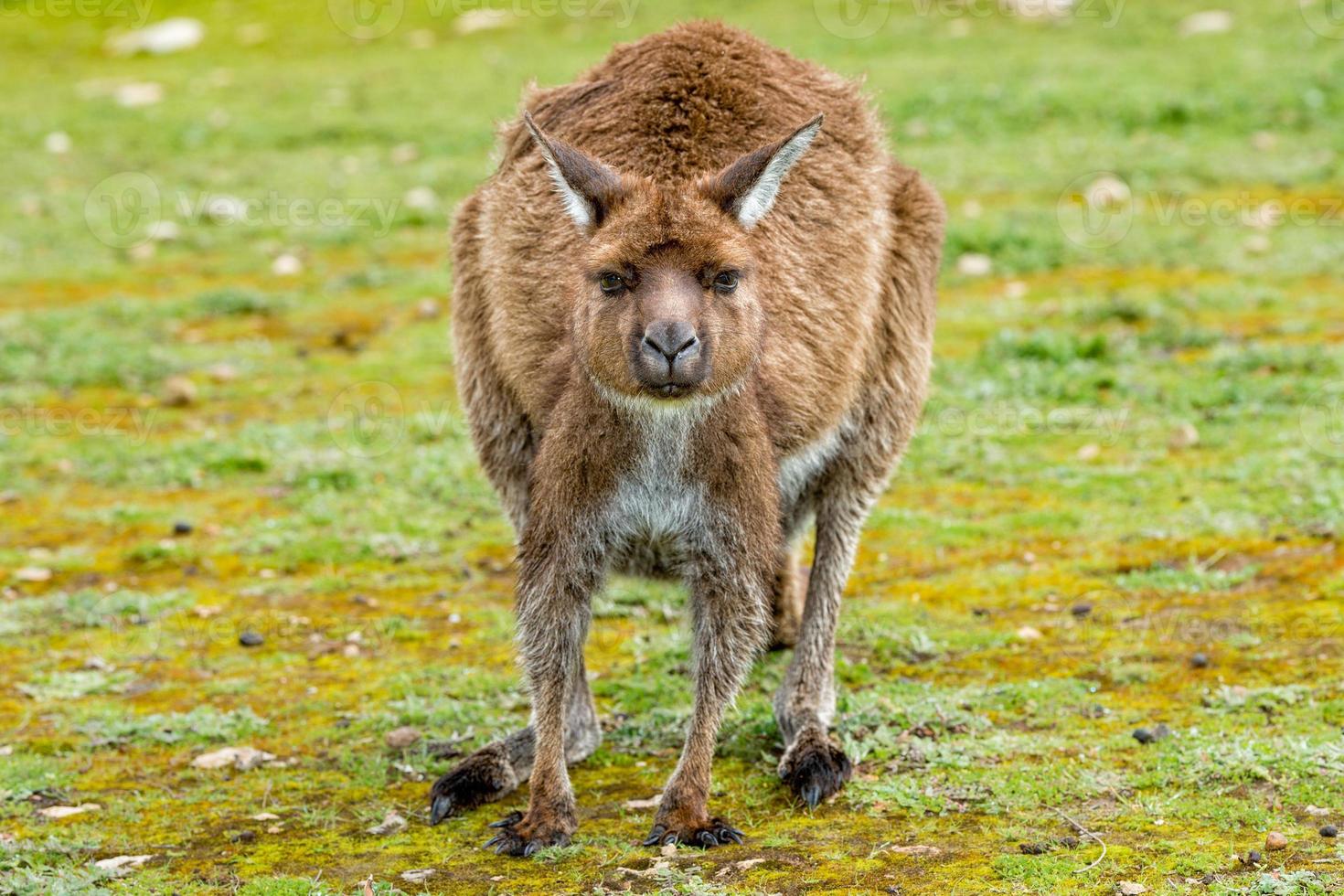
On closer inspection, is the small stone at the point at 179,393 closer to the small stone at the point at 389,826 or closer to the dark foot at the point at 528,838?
the small stone at the point at 389,826

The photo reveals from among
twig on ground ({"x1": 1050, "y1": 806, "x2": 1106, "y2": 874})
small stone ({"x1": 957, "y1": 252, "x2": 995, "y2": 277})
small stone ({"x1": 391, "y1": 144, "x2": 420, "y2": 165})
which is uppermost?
small stone ({"x1": 391, "y1": 144, "x2": 420, "y2": 165})

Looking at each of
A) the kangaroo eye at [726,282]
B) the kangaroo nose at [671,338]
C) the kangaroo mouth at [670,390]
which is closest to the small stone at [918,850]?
the kangaroo mouth at [670,390]

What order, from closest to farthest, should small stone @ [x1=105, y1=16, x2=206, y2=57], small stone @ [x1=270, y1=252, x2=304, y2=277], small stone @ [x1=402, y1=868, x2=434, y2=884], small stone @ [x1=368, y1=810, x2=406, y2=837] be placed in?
small stone @ [x1=402, y1=868, x2=434, y2=884] < small stone @ [x1=368, y1=810, x2=406, y2=837] < small stone @ [x1=270, y1=252, x2=304, y2=277] < small stone @ [x1=105, y1=16, x2=206, y2=57]

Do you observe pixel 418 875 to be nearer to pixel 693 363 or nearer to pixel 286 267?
pixel 693 363

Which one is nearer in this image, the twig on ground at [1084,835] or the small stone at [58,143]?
the twig on ground at [1084,835]

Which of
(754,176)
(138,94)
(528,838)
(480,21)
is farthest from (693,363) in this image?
(480,21)

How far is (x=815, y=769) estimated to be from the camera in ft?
17.8

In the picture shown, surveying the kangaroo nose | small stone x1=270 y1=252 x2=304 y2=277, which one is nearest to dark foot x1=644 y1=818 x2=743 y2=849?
the kangaroo nose

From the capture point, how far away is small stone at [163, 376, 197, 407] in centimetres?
1083

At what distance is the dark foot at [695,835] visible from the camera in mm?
5000

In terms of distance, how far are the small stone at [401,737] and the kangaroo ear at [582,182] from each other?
84.8 inches

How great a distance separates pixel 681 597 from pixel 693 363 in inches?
110

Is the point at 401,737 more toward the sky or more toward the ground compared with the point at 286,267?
more toward the ground

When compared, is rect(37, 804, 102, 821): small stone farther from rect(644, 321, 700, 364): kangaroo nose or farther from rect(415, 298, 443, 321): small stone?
rect(415, 298, 443, 321): small stone
